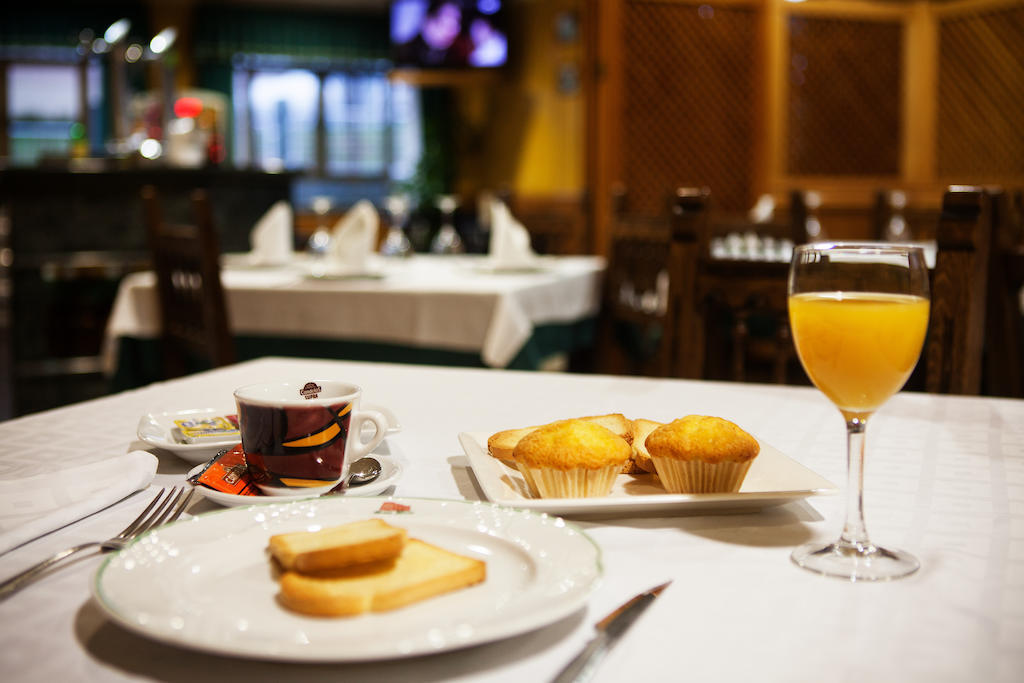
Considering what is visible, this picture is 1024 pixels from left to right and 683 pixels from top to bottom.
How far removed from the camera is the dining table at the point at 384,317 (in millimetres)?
2225


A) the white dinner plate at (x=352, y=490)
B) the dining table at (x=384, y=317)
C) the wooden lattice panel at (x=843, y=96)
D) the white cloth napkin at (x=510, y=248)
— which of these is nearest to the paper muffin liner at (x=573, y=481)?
the white dinner plate at (x=352, y=490)

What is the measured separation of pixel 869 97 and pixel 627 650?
6662mm

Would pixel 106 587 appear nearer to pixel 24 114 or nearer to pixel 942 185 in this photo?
pixel 942 185

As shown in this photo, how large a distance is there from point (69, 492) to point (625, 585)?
0.40 metres

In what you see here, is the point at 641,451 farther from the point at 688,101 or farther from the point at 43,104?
the point at 43,104

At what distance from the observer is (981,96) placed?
6.23 metres

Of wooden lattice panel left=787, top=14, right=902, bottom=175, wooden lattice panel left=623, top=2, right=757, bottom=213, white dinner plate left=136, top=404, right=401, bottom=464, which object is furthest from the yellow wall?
white dinner plate left=136, top=404, right=401, bottom=464

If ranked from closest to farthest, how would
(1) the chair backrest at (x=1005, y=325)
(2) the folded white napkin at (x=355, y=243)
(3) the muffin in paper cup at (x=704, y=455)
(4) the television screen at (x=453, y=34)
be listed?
(3) the muffin in paper cup at (x=704, y=455), (1) the chair backrest at (x=1005, y=325), (2) the folded white napkin at (x=355, y=243), (4) the television screen at (x=453, y=34)

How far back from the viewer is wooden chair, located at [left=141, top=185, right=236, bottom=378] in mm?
2016

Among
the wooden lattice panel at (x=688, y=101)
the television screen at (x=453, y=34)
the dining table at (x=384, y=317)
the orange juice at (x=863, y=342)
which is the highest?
the television screen at (x=453, y=34)

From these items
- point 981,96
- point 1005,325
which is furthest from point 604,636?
point 981,96

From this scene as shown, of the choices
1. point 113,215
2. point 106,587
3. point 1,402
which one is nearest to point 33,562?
point 106,587

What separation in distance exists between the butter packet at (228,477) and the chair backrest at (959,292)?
3.03ft

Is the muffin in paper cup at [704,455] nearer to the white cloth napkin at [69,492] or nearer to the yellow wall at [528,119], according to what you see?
the white cloth napkin at [69,492]
